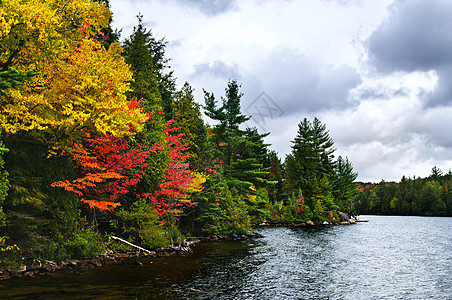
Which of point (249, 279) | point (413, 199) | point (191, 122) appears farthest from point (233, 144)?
point (413, 199)

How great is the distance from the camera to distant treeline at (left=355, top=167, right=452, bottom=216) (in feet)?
420

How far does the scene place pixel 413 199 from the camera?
14150 centimetres

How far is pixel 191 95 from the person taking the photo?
123 feet

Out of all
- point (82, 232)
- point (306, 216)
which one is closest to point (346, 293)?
point (82, 232)

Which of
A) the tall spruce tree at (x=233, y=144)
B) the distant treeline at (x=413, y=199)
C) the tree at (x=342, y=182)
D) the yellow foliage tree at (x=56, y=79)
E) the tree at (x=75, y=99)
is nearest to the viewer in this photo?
the yellow foliage tree at (x=56, y=79)

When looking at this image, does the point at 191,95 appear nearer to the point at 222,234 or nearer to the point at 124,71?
the point at 222,234

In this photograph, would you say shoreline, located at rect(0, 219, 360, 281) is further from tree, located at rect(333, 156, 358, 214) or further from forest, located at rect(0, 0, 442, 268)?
tree, located at rect(333, 156, 358, 214)

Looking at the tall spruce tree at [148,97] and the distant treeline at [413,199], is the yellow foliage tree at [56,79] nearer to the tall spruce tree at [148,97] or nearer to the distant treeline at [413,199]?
the tall spruce tree at [148,97]

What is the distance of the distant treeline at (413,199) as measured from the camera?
127869 mm

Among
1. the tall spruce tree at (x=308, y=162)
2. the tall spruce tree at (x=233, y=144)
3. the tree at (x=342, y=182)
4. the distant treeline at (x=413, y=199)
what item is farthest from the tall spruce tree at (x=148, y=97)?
the distant treeline at (x=413, y=199)

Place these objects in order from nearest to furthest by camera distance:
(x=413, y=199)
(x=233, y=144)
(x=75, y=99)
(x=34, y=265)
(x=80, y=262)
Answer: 1. (x=34, y=265)
2. (x=75, y=99)
3. (x=80, y=262)
4. (x=233, y=144)
5. (x=413, y=199)

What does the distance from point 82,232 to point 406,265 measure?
21.2 m

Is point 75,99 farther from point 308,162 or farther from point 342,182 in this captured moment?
point 342,182

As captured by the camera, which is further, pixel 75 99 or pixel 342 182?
pixel 342 182
